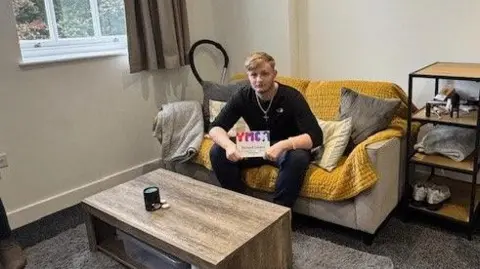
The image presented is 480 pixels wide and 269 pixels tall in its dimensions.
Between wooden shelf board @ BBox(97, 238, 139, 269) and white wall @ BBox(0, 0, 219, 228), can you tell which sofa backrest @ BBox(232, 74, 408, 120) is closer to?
white wall @ BBox(0, 0, 219, 228)

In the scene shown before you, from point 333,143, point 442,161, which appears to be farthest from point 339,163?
point 442,161

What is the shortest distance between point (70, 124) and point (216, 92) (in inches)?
39.1

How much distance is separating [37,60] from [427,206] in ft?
7.91

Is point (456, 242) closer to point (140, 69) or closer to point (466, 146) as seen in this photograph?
point (466, 146)

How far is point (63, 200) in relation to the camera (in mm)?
2717

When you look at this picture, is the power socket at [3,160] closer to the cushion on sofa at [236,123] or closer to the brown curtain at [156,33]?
the brown curtain at [156,33]

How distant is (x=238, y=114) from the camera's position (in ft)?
7.85

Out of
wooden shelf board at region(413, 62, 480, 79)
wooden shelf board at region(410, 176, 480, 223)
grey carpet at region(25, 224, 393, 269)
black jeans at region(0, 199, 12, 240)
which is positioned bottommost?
grey carpet at region(25, 224, 393, 269)

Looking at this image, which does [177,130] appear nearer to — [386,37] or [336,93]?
[336,93]

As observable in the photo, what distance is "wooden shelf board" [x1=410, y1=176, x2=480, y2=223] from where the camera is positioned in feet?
7.01

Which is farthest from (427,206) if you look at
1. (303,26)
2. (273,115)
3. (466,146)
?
(303,26)

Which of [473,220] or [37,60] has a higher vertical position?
[37,60]

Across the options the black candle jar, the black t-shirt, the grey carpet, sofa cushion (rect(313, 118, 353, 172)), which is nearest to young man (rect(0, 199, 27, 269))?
the grey carpet

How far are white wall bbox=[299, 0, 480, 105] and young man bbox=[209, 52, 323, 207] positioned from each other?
2.69ft
